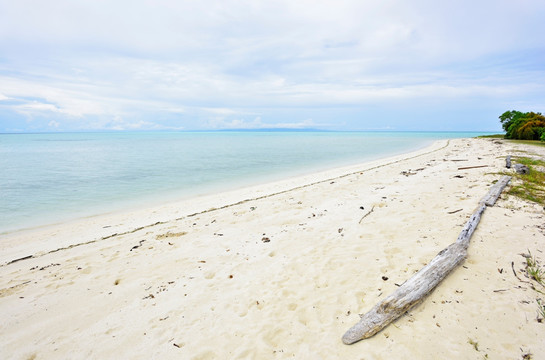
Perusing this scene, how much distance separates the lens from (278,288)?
4957mm

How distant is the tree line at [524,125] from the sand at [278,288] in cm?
3585

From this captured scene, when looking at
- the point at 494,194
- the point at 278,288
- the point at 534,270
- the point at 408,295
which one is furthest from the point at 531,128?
the point at 278,288

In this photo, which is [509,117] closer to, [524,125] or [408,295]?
[524,125]

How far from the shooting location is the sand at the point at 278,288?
11.8 feet

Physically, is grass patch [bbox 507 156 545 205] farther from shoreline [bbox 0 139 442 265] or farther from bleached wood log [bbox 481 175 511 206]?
shoreline [bbox 0 139 442 265]

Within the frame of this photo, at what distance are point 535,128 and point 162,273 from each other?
158 feet

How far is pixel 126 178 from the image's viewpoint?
2139cm

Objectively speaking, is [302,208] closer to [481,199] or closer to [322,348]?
[481,199]

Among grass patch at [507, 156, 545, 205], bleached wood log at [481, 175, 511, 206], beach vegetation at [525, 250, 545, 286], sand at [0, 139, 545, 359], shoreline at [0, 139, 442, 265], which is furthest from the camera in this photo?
shoreline at [0, 139, 442, 265]

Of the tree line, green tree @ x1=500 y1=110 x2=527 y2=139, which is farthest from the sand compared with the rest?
green tree @ x1=500 y1=110 x2=527 y2=139

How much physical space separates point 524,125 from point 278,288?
48601 mm

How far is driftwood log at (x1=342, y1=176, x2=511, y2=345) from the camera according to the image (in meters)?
3.61

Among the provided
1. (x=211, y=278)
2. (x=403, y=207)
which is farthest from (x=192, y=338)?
(x=403, y=207)

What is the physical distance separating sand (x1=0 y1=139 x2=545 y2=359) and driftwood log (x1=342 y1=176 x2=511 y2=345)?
0.36 feet
